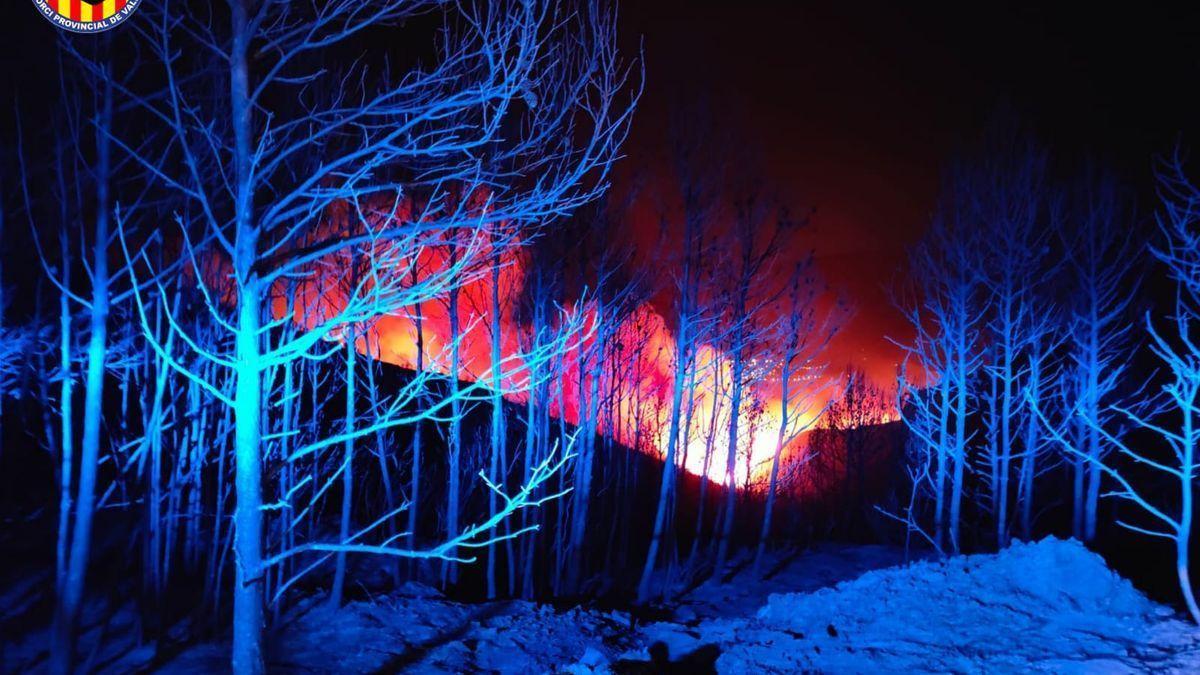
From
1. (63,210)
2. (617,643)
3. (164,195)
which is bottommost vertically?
(617,643)

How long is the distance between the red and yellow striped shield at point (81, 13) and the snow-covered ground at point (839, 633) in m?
7.41

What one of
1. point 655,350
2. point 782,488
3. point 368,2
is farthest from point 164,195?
point 782,488

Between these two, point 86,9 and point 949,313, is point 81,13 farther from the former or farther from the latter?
point 949,313

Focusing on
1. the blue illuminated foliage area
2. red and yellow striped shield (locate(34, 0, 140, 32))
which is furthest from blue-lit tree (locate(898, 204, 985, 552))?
red and yellow striped shield (locate(34, 0, 140, 32))

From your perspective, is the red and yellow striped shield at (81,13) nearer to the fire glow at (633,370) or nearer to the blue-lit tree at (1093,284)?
the fire glow at (633,370)

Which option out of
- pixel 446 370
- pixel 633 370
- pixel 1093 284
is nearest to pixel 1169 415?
pixel 1093 284

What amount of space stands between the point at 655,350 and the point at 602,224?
7472 mm

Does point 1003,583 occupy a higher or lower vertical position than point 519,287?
lower

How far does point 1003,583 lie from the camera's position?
8680mm

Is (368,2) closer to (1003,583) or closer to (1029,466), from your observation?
(1003,583)

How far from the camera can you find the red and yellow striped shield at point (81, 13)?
6855mm

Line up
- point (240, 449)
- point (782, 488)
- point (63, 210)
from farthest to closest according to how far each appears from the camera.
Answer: point (782, 488), point (63, 210), point (240, 449)

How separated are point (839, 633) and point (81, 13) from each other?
33.6ft

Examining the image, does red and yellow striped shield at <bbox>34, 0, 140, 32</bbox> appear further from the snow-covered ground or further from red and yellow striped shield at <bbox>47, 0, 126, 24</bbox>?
the snow-covered ground
